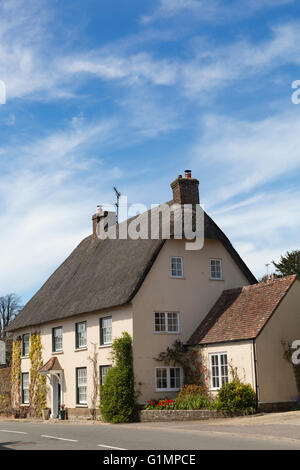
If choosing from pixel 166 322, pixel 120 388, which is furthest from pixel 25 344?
pixel 120 388

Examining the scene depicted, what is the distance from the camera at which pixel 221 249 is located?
102ft

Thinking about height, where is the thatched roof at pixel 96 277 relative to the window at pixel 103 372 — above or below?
above

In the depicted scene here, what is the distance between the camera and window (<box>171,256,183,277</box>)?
29547 mm

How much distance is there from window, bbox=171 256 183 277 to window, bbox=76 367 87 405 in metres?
6.82

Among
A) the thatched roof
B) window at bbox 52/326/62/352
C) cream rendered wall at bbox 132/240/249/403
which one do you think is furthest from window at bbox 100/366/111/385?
window at bbox 52/326/62/352

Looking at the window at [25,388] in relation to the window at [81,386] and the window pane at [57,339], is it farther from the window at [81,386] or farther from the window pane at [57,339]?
the window at [81,386]

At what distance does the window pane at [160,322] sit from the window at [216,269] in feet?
12.0

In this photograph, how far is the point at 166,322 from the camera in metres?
28.7

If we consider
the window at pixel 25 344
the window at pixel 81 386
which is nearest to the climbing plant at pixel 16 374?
the window at pixel 25 344

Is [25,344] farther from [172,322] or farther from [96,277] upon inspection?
[172,322]

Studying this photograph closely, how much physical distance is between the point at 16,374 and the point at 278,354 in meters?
19.6

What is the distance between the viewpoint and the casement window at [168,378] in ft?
91.5

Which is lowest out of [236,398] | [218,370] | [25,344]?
[236,398]

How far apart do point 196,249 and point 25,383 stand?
→ 14675 millimetres
